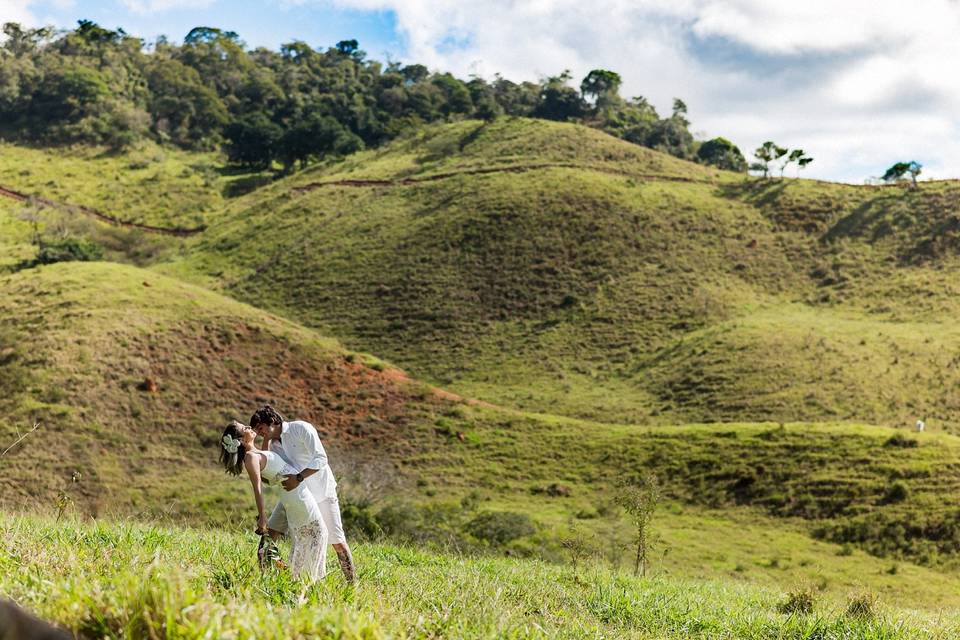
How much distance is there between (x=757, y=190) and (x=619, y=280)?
60.5 ft

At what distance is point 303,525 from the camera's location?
633cm

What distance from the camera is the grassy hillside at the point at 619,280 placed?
39.4 metres

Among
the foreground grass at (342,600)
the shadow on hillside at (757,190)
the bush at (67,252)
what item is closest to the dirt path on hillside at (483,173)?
the shadow on hillside at (757,190)

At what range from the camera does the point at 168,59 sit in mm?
115938

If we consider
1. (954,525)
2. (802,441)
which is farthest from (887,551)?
(802,441)

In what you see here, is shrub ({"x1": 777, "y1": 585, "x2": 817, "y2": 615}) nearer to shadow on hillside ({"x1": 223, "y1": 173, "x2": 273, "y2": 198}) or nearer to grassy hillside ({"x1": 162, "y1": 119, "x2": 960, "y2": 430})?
grassy hillside ({"x1": 162, "y1": 119, "x2": 960, "y2": 430})

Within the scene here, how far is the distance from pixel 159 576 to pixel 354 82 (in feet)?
371

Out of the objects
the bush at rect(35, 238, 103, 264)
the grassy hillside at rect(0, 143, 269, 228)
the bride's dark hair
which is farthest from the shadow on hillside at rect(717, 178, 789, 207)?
the bride's dark hair

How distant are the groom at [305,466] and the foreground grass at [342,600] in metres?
0.36

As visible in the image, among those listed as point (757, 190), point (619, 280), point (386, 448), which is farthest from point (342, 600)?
point (757, 190)

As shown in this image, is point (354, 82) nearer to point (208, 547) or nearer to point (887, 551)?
point (887, 551)

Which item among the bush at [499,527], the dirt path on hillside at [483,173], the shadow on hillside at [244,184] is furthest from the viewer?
the shadow on hillside at [244,184]

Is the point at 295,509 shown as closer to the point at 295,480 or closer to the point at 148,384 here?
the point at 295,480

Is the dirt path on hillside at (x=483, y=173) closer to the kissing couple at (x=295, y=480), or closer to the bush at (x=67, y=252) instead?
the bush at (x=67, y=252)
